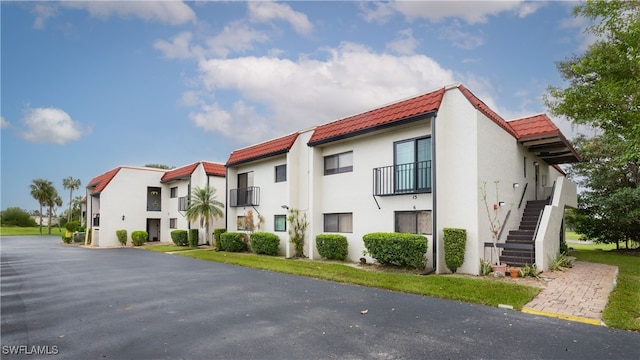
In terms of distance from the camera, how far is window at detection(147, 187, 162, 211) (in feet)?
100

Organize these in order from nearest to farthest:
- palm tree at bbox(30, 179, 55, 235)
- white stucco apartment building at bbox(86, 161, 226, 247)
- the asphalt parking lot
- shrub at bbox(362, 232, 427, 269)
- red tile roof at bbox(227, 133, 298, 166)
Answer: the asphalt parking lot < shrub at bbox(362, 232, 427, 269) < red tile roof at bbox(227, 133, 298, 166) < white stucco apartment building at bbox(86, 161, 226, 247) < palm tree at bbox(30, 179, 55, 235)

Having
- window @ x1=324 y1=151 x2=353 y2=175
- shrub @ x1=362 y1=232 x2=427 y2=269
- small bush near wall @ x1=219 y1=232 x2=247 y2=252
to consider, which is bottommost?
small bush near wall @ x1=219 y1=232 x2=247 y2=252

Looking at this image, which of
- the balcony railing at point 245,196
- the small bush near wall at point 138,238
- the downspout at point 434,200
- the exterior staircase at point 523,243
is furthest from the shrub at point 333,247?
the small bush near wall at point 138,238

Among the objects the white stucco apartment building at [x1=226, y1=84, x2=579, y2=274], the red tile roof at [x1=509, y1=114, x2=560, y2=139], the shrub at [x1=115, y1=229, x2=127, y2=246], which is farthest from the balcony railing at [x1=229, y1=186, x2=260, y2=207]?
the red tile roof at [x1=509, y1=114, x2=560, y2=139]

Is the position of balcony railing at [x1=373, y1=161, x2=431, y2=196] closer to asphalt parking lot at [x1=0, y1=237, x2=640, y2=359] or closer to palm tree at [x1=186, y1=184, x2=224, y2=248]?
asphalt parking lot at [x1=0, y1=237, x2=640, y2=359]

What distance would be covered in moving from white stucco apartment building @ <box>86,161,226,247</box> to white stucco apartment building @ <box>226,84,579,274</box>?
9551mm

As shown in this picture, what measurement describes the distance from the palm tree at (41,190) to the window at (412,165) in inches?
2549

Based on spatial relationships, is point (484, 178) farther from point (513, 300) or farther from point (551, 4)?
point (551, 4)

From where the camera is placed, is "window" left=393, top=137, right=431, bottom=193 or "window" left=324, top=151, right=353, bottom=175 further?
"window" left=324, top=151, right=353, bottom=175

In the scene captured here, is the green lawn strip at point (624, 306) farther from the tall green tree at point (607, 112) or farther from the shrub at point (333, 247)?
the shrub at point (333, 247)

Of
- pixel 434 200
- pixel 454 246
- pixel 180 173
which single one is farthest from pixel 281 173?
pixel 180 173

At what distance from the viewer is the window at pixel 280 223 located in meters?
18.1

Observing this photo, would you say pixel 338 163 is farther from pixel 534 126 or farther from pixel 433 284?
pixel 534 126

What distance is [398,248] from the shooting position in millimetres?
11562
